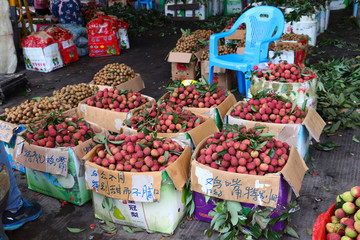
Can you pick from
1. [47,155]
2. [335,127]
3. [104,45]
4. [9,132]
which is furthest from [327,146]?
[104,45]

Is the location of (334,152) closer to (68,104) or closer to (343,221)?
(343,221)

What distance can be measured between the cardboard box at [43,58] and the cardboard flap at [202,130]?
14.8ft

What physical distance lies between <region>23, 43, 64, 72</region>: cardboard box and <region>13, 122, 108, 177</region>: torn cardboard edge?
3980 mm

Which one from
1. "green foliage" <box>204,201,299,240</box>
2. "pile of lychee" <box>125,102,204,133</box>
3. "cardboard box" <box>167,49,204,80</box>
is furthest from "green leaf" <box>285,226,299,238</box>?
"cardboard box" <box>167,49,204,80</box>

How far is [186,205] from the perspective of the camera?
2.53m

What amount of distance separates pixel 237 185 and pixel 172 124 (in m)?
0.82

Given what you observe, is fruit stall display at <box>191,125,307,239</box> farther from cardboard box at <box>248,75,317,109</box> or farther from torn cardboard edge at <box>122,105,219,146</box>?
cardboard box at <box>248,75,317,109</box>

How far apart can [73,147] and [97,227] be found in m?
0.62

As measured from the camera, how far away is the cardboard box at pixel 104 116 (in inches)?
128

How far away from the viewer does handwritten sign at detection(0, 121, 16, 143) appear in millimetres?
3055

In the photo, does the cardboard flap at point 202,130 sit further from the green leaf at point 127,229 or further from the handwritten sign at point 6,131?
the handwritten sign at point 6,131

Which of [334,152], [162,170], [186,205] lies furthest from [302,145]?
[162,170]

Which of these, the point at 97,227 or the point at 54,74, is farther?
the point at 54,74

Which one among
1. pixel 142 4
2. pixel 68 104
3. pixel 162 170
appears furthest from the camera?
pixel 142 4
